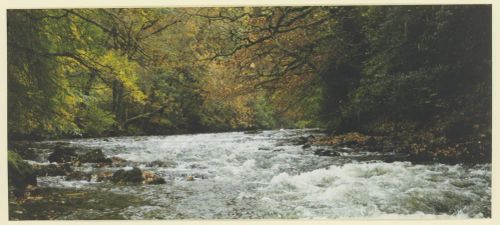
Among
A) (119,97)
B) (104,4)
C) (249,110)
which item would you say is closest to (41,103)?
(119,97)

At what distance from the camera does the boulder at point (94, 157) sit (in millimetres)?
5270

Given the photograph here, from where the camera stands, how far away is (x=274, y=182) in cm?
530

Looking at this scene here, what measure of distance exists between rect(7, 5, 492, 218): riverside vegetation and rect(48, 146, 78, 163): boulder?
0.01m

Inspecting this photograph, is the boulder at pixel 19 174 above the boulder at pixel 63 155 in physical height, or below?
below

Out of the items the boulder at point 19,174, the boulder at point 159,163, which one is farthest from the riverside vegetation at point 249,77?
the boulder at point 159,163

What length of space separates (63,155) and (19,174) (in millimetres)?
459

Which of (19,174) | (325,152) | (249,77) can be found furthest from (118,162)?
(325,152)

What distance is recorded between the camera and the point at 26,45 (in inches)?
208

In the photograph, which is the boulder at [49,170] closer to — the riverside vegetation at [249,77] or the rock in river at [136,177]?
the riverside vegetation at [249,77]

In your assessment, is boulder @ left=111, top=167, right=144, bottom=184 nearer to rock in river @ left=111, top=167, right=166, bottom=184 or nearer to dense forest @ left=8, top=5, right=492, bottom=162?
rock in river @ left=111, top=167, right=166, bottom=184

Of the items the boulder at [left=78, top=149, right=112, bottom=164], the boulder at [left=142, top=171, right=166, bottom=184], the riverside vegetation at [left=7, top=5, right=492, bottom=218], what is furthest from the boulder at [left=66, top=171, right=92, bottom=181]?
the boulder at [left=142, top=171, right=166, bottom=184]

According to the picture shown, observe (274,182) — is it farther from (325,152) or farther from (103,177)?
(103,177)

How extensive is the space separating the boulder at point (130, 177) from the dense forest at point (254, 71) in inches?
16.5

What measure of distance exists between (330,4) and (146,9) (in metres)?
1.86
